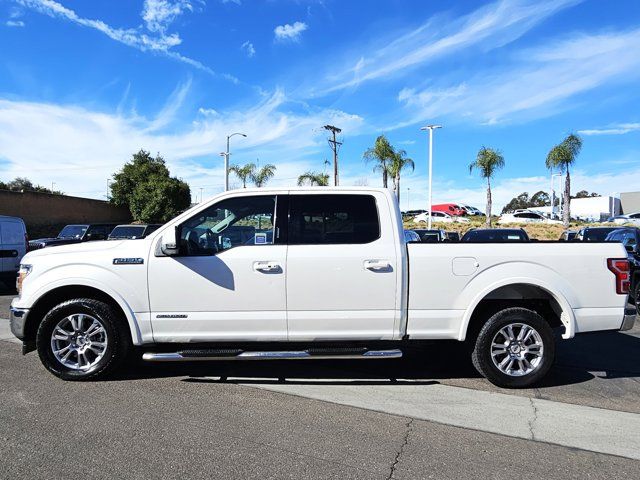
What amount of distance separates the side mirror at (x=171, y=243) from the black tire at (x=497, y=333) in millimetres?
3204

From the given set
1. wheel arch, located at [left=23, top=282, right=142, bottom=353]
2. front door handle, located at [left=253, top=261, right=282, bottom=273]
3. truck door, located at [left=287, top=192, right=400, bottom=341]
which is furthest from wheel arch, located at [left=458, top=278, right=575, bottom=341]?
wheel arch, located at [left=23, top=282, right=142, bottom=353]

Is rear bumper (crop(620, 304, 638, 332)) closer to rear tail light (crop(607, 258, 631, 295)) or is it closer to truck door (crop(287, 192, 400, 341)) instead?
rear tail light (crop(607, 258, 631, 295))

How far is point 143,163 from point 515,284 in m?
46.4

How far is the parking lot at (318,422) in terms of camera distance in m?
3.38

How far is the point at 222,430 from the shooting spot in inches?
155

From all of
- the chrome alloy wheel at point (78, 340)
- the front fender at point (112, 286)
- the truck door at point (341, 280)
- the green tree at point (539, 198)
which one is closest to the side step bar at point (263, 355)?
the truck door at point (341, 280)

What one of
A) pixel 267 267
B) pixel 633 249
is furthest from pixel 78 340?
pixel 633 249

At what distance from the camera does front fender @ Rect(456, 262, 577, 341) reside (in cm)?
486

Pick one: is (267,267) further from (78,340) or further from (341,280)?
(78,340)

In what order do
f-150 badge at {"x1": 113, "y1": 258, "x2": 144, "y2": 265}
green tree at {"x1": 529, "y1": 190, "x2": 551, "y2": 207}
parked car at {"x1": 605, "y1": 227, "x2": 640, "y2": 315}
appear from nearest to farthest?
f-150 badge at {"x1": 113, "y1": 258, "x2": 144, "y2": 265}
parked car at {"x1": 605, "y1": 227, "x2": 640, "y2": 315}
green tree at {"x1": 529, "y1": 190, "x2": 551, "y2": 207}

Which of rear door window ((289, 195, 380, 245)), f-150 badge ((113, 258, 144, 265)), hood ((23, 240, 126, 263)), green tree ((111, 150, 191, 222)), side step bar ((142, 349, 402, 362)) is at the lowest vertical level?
side step bar ((142, 349, 402, 362))

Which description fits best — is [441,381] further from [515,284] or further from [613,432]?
[613,432]

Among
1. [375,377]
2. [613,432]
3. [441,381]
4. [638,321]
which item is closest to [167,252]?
[375,377]

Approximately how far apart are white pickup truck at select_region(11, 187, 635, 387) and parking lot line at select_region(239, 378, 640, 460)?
399 millimetres
